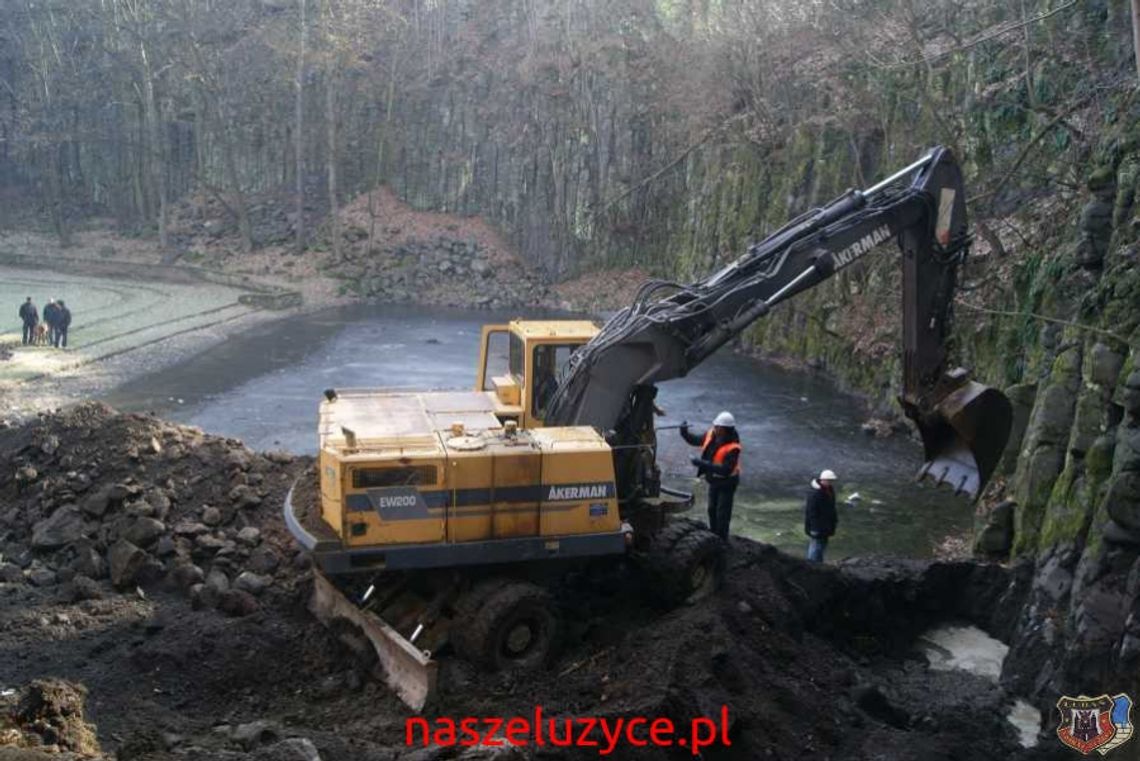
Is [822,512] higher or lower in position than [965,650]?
higher

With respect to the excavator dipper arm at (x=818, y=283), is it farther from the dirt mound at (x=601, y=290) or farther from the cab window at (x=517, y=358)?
the dirt mound at (x=601, y=290)

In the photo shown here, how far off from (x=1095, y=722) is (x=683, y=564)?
3806mm

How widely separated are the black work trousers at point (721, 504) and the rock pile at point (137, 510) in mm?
4825

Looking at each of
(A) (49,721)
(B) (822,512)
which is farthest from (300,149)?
(A) (49,721)

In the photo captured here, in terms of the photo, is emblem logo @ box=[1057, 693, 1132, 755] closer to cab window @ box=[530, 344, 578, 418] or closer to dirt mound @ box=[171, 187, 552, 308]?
Answer: cab window @ box=[530, 344, 578, 418]

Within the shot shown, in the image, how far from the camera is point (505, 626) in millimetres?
9633

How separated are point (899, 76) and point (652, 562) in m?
22.2

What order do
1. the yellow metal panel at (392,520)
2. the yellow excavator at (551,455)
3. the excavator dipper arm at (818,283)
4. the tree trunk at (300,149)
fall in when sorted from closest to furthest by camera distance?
1. the yellow metal panel at (392,520)
2. the yellow excavator at (551,455)
3. the excavator dipper arm at (818,283)
4. the tree trunk at (300,149)

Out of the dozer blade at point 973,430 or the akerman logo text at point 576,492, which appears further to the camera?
the dozer blade at point 973,430

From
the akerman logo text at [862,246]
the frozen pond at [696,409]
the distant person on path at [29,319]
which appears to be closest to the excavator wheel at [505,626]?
the akerman logo text at [862,246]

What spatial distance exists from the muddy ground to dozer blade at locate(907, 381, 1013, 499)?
1380 mm

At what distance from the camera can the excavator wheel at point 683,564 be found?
10.7 m

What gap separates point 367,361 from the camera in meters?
31.5

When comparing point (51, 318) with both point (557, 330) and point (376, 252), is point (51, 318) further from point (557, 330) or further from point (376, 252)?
point (557, 330)
